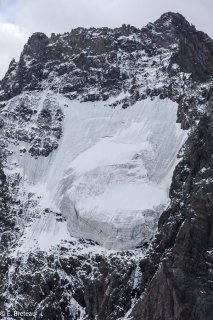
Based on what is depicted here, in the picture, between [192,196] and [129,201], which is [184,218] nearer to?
[192,196]

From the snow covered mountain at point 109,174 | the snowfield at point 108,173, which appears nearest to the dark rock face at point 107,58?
the snow covered mountain at point 109,174

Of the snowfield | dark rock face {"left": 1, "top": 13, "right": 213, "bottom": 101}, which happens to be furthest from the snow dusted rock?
dark rock face {"left": 1, "top": 13, "right": 213, "bottom": 101}

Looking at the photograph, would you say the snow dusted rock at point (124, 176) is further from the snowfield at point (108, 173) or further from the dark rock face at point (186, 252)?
the dark rock face at point (186, 252)

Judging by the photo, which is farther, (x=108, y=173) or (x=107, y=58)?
(x=107, y=58)

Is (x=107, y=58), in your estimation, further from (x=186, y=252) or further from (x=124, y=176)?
(x=186, y=252)

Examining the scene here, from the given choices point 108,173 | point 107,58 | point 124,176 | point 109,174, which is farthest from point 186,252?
point 107,58

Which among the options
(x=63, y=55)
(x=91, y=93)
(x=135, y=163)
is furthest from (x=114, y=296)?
(x=63, y=55)
